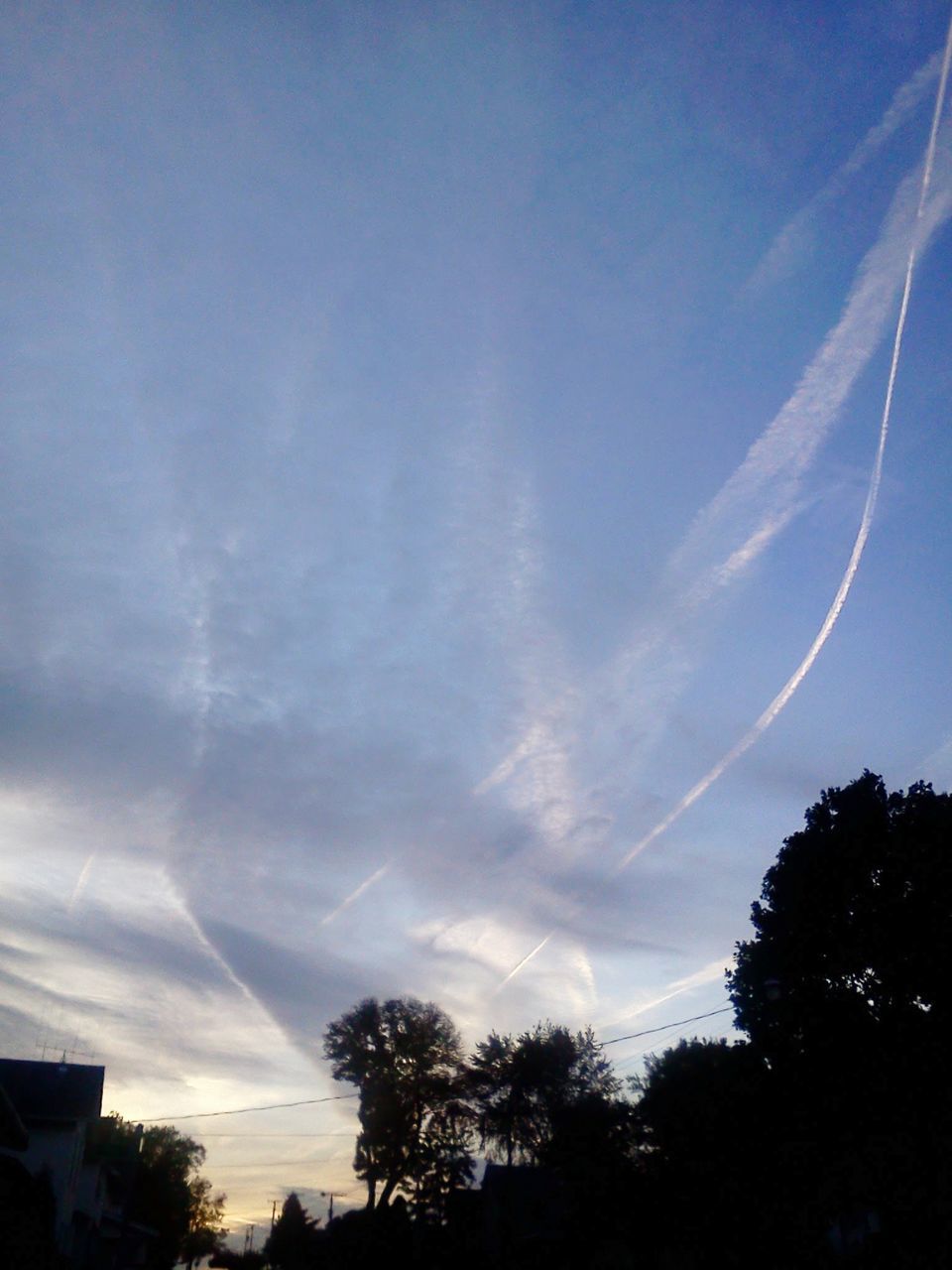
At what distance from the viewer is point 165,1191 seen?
257ft

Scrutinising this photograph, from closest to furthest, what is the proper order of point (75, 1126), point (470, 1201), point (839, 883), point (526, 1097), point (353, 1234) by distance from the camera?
1. point (839, 883)
2. point (75, 1126)
3. point (353, 1234)
4. point (470, 1201)
5. point (526, 1097)

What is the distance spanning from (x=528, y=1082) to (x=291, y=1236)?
113 feet

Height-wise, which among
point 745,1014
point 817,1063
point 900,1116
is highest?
point 745,1014

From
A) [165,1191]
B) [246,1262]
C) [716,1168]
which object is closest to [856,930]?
[716,1168]

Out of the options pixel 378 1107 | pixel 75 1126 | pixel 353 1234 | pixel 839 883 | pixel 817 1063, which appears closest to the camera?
pixel 817 1063

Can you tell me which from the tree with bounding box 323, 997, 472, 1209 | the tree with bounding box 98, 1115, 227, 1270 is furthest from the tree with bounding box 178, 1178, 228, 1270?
the tree with bounding box 323, 997, 472, 1209

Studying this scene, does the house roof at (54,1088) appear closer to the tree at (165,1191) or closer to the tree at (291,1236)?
the tree at (165,1191)

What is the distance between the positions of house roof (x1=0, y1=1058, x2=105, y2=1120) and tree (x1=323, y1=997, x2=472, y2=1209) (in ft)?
100

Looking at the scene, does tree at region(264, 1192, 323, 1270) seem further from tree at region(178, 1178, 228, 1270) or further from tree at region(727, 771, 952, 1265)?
tree at region(727, 771, 952, 1265)

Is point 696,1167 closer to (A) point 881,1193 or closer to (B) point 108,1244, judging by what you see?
(A) point 881,1193

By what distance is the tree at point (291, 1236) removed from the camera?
82.8 meters

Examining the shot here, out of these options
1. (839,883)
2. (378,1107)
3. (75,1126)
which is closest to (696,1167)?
(839,883)

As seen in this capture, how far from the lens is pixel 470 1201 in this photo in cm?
6669

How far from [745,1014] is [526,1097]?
150ft
